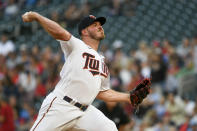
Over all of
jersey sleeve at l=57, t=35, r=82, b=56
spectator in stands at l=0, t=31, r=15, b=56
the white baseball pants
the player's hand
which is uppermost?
the player's hand

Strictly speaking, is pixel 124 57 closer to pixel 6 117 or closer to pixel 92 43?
pixel 6 117

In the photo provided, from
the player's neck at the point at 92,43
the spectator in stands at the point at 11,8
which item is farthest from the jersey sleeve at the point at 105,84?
the spectator in stands at the point at 11,8

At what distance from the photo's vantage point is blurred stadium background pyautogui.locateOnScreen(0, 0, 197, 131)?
9.16 meters

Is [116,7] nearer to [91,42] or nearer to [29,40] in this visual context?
[29,40]

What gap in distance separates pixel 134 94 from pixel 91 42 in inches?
30.0

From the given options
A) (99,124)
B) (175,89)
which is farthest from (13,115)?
(99,124)

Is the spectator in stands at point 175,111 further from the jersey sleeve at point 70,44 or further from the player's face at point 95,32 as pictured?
the jersey sleeve at point 70,44

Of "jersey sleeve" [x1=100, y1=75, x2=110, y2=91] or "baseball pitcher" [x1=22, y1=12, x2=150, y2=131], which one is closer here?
"baseball pitcher" [x1=22, y1=12, x2=150, y2=131]

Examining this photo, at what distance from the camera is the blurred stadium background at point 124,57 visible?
9.16 metres

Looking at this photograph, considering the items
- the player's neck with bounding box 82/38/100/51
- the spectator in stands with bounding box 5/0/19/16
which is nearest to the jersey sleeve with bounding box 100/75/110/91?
the player's neck with bounding box 82/38/100/51

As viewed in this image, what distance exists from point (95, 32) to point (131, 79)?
5322 millimetres

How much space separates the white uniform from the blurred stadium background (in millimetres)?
1904

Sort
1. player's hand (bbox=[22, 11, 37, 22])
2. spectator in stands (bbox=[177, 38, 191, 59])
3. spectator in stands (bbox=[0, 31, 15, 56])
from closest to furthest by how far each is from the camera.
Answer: player's hand (bbox=[22, 11, 37, 22]) < spectator in stands (bbox=[177, 38, 191, 59]) < spectator in stands (bbox=[0, 31, 15, 56])

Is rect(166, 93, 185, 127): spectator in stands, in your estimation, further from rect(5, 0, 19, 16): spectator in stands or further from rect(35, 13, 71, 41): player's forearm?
rect(5, 0, 19, 16): spectator in stands
